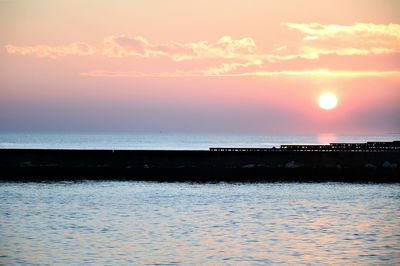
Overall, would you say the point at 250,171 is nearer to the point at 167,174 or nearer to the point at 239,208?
the point at 167,174

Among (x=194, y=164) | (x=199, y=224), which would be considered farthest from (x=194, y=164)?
(x=199, y=224)

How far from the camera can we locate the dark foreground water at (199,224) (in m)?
30.9

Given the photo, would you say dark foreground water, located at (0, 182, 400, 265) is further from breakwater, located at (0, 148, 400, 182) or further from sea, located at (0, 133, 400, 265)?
breakwater, located at (0, 148, 400, 182)

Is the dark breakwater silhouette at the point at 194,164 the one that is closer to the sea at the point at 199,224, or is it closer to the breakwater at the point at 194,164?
the breakwater at the point at 194,164

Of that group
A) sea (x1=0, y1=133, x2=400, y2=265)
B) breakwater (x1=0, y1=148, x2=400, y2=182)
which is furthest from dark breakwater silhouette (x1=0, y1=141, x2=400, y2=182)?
sea (x1=0, y1=133, x2=400, y2=265)

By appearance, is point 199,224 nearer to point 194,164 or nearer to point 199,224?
point 199,224

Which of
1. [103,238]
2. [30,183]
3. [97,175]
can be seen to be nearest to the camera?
[103,238]

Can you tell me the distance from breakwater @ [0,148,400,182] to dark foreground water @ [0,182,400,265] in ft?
25.8

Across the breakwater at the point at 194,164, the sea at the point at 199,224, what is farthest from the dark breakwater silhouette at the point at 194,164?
the sea at the point at 199,224

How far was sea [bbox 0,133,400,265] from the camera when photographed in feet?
101

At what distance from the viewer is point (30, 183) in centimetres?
6391

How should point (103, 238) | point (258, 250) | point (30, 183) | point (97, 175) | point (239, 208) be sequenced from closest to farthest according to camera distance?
1. point (258, 250)
2. point (103, 238)
3. point (239, 208)
4. point (30, 183)
5. point (97, 175)

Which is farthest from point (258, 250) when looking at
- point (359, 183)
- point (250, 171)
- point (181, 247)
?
point (250, 171)

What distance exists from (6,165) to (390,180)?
32433 millimetres
